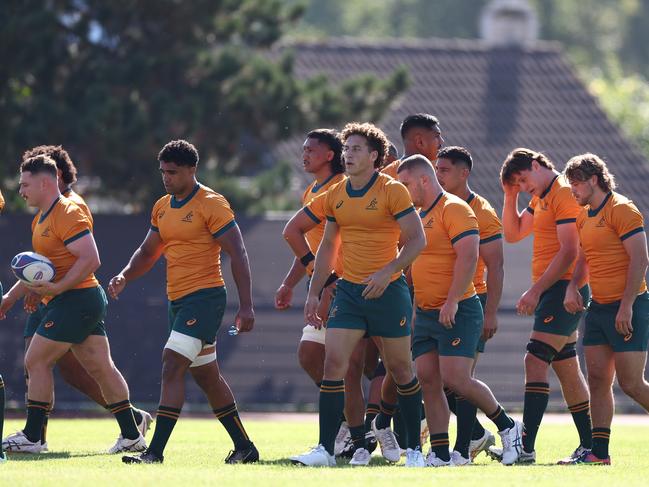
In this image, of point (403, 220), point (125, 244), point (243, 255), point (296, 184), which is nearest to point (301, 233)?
point (243, 255)

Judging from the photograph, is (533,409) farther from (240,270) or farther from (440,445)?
(240,270)

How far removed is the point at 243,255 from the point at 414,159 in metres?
1.29

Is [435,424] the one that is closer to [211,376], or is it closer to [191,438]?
[211,376]

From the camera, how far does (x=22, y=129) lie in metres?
18.5

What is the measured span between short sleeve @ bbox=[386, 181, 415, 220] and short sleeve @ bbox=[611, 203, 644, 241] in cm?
152

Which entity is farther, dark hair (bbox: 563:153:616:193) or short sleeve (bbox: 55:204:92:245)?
short sleeve (bbox: 55:204:92:245)

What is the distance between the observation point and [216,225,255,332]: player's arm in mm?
9414

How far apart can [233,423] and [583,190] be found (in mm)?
2812

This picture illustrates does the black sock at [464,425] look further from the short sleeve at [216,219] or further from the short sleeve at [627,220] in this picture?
the short sleeve at [216,219]

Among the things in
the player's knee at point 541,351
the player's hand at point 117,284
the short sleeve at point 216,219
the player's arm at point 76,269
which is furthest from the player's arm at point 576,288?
the player's arm at point 76,269

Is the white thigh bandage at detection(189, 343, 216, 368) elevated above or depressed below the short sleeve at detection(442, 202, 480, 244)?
below

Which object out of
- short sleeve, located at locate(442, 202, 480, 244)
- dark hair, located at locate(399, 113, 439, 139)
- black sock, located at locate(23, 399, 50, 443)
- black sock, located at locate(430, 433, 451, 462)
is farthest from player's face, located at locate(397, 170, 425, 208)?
black sock, located at locate(23, 399, 50, 443)

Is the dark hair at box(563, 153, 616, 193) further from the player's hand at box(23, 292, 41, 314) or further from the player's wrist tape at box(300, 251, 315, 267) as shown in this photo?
the player's hand at box(23, 292, 41, 314)

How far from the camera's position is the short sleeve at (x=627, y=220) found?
31.3ft
